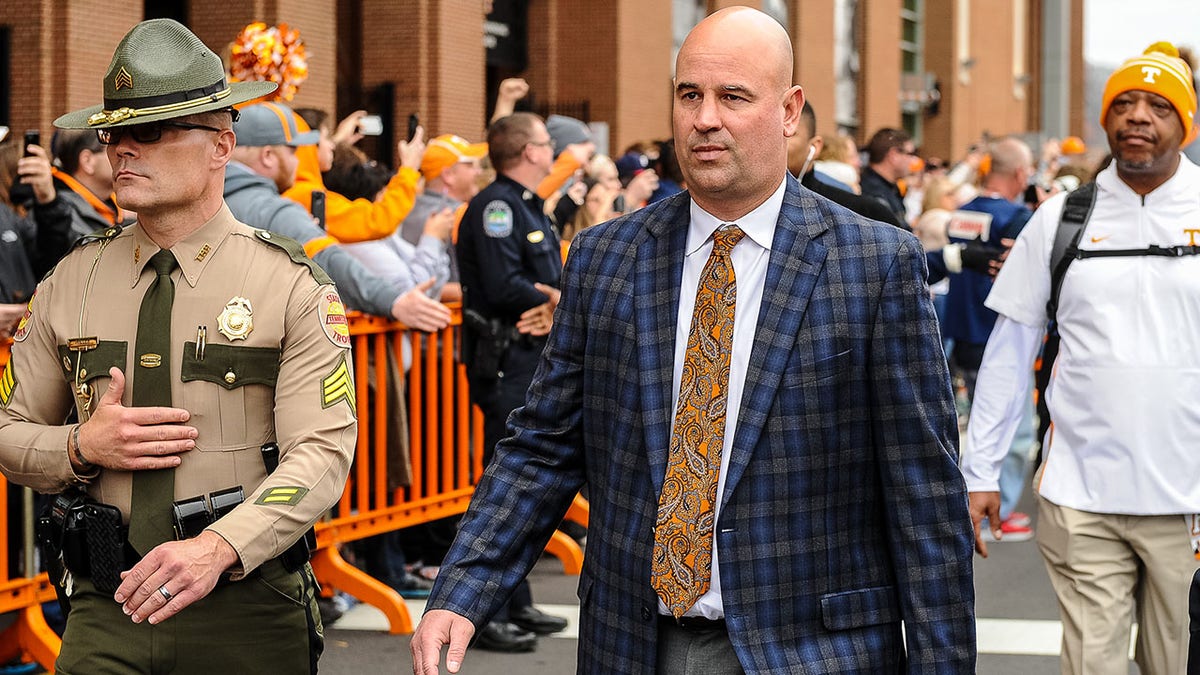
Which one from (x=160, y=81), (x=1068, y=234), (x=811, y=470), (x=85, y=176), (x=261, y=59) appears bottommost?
(x=811, y=470)

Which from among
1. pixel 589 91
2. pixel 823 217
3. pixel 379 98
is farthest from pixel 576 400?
pixel 589 91

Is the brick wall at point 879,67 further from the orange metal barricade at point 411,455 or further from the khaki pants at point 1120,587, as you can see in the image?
the khaki pants at point 1120,587

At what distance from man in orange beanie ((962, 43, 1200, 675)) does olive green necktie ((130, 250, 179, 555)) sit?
2578 mm

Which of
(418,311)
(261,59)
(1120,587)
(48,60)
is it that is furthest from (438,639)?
(48,60)

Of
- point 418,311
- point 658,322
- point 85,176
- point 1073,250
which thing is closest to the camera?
point 658,322

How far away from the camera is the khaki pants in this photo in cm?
488

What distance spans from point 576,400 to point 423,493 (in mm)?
4829

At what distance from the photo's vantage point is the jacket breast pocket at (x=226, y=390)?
3.58 meters

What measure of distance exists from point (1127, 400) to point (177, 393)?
2828 millimetres

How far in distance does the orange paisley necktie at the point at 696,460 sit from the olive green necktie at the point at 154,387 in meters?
1.16

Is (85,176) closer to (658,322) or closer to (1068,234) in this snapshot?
(1068,234)

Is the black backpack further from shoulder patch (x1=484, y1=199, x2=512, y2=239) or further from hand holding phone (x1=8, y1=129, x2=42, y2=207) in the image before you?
hand holding phone (x1=8, y1=129, x2=42, y2=207)

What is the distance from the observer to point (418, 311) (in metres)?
7.19

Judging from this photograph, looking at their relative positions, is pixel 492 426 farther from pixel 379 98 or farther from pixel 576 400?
pixel 379 98
